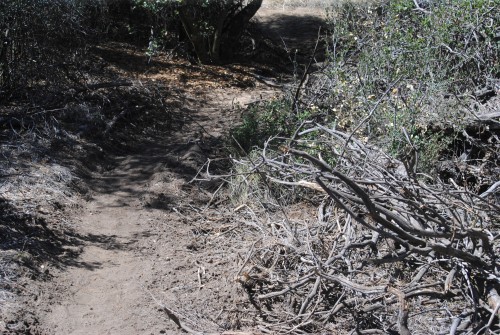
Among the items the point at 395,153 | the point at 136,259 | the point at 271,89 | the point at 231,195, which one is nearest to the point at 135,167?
the point at 231,195

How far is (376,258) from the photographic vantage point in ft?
16.4

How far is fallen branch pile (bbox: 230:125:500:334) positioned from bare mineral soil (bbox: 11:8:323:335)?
0.40 metres

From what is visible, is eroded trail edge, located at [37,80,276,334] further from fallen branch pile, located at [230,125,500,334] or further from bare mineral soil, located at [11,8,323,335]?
fallen branch pile, located at [230,125,500,334]

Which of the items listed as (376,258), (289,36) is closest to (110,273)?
(376,258)

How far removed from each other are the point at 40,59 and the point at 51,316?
469cm

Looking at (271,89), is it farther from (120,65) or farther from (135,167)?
(135,167)

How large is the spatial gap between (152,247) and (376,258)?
8.31ft

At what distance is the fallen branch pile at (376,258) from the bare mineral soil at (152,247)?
399 millimetres

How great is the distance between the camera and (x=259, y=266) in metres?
5.62

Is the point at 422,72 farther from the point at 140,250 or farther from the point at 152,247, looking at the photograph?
the point at 140,250

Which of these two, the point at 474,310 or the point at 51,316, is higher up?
the point at 474,310

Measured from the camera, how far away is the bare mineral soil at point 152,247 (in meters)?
5.45

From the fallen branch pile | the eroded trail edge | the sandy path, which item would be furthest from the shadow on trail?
the fallen branch pile

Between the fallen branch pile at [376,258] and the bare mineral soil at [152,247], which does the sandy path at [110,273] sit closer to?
the bare mineral soil at [152,247]
